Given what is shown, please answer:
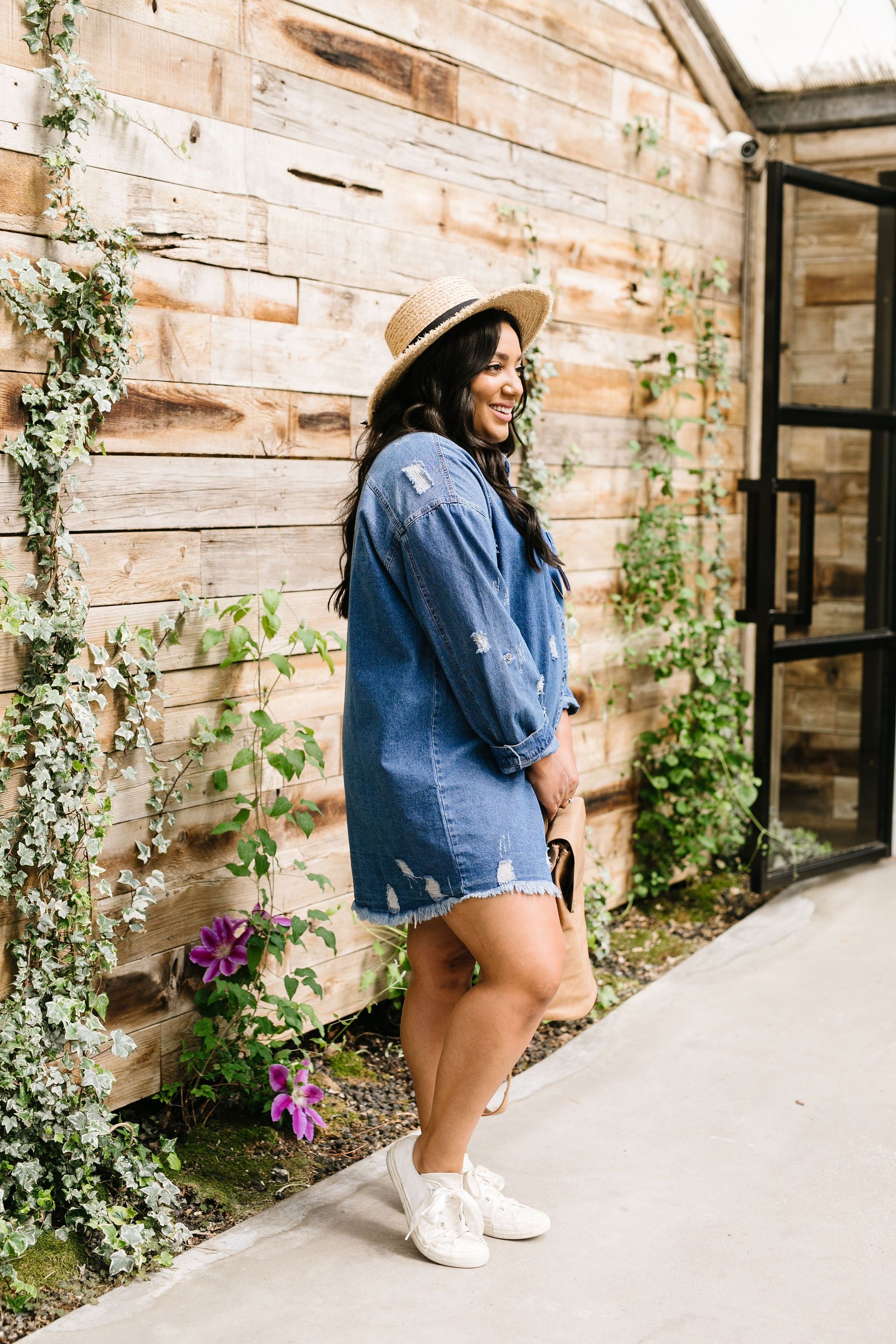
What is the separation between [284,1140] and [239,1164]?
140 millimetres

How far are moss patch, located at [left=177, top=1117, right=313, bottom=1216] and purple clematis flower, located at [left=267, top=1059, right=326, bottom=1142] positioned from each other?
55mm

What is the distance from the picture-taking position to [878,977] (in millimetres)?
3615

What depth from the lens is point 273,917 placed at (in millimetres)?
2701

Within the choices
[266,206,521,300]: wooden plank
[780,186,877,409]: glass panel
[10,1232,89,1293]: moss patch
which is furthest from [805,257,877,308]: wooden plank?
[10,1232,89,1293]: moss patch

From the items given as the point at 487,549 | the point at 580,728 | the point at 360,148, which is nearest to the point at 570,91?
the point at 360,148

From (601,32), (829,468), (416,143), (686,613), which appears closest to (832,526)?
(829,468)

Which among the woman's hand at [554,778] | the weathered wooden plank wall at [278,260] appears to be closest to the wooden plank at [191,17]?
the weathered wooden plank wall at [278,260]

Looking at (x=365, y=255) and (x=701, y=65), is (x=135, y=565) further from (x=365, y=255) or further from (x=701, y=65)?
(x=701, y=65)

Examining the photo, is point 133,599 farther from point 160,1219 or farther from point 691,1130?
point 691,1130

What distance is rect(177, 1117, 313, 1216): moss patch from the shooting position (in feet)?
7.93

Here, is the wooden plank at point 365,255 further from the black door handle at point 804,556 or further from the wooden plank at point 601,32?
the black door handle at point 804,556

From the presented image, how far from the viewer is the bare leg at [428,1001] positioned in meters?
2.34

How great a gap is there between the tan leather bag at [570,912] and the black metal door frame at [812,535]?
6.19 feet

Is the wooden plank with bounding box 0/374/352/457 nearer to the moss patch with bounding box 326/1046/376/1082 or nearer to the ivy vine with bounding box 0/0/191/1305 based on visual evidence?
the ivy vine with bounding box 0/0/191/1305
